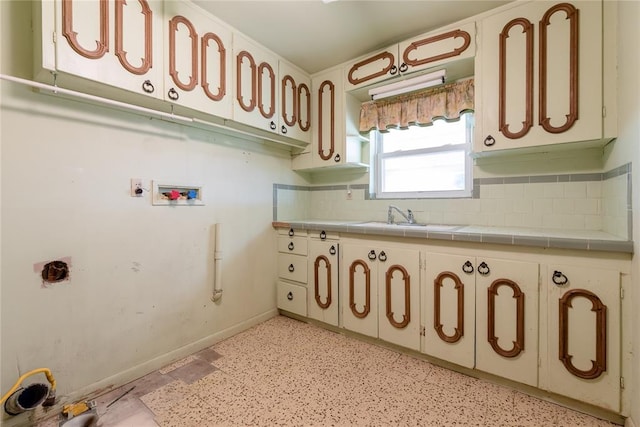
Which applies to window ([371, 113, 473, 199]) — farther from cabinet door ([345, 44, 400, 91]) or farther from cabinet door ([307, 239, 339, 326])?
cabinet door ([307, 239, 339, 326])

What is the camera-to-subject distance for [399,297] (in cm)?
197

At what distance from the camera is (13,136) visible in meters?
1.32

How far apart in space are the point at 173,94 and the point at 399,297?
2052 mm

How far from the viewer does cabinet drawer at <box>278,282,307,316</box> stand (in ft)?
8.30

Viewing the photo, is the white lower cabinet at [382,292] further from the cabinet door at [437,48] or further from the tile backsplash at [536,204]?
the cabinet door at [437,48]

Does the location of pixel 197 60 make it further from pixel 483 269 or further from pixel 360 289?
pixel 483 269

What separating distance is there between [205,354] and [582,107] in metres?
2.96

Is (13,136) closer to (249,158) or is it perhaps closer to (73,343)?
(73,343)

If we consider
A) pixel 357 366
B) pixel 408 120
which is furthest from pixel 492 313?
pixel 408 120

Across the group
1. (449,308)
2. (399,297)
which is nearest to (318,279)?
(399,297)

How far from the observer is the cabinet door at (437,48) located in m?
1.90

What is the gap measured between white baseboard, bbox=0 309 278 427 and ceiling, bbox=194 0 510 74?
242 centimetres

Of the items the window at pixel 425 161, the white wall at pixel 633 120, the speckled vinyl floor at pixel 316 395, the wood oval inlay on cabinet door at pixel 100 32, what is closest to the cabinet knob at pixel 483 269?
the white wall at pixel 633 120

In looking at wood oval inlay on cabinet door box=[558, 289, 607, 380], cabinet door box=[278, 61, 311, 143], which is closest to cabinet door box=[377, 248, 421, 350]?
wood oval inlay on cabinet door box=[558, 289, 607, 380]
